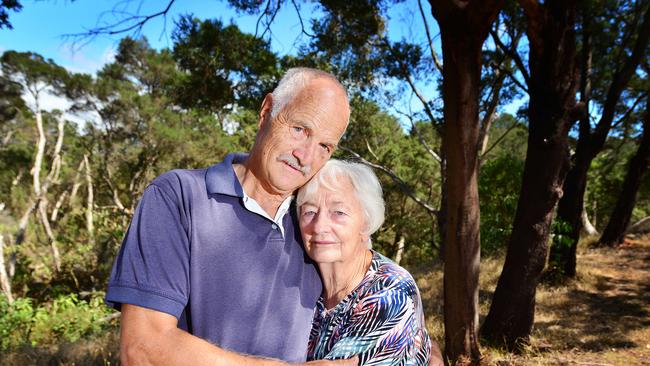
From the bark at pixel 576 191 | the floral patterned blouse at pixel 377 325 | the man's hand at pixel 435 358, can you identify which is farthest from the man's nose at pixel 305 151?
the bark at pixel 576 191

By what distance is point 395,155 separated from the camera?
16812mm

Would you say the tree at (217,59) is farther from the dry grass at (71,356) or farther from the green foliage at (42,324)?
the green foliage at (42,324)

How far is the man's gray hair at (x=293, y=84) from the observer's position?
1.64 metres

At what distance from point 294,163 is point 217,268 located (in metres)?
0.49

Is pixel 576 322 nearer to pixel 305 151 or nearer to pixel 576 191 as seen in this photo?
pixel 576 191

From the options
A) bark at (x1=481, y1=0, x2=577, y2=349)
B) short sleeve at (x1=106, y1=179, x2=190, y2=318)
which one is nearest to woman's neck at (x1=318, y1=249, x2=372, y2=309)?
short sleeve at (x1=106, y1=179, x2=190, y2=318)

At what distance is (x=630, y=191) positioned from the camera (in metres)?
10.2

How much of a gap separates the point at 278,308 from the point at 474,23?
8.61 feet

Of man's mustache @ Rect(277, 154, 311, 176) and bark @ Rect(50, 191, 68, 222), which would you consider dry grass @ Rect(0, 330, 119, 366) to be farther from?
bark @ Rect(50, 191, 68, 222)

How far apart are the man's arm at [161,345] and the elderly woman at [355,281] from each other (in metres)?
0.40

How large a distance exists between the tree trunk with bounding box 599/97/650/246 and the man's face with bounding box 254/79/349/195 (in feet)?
37.5

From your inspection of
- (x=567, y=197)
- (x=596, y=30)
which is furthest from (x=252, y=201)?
(x=596, y=30)

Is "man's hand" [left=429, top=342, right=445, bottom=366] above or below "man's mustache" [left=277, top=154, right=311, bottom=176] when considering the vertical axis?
below

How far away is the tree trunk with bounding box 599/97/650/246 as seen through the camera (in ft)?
32.9
